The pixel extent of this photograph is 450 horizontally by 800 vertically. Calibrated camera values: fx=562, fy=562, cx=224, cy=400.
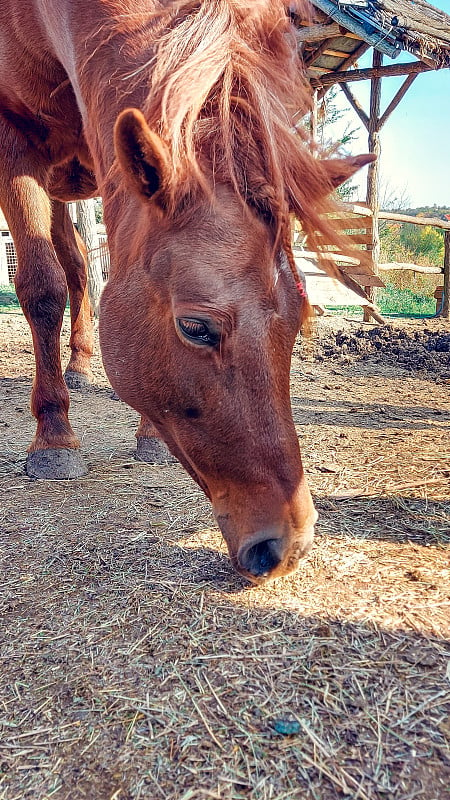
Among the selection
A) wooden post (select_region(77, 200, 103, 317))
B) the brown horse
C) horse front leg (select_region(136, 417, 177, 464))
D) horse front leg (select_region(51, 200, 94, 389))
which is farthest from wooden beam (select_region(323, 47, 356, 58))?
horse front leg (select_region(136, 417, 177, 464))

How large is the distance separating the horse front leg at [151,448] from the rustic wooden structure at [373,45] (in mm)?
3419

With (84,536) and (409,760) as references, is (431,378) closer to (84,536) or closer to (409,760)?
(84,536)

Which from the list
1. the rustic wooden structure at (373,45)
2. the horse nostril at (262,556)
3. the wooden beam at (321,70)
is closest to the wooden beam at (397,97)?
the rustic wooden structure at (373,45)

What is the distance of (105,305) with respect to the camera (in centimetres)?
190

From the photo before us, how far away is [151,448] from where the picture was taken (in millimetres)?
3152

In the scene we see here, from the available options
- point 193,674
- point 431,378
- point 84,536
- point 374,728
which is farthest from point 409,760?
point 431,378

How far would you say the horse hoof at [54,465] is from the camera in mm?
2857

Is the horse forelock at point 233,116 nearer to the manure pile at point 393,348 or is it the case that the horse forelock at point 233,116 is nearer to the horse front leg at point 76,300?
the horse front leg at point 76,300

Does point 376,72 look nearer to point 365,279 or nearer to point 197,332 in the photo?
point 365,279

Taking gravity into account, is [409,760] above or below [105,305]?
below

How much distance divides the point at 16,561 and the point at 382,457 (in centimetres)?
197

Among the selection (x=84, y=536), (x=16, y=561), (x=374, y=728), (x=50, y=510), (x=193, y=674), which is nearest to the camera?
(x=374, y=728)

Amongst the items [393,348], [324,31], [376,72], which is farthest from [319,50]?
[393,348]

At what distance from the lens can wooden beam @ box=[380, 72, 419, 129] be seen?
31.6 ft
